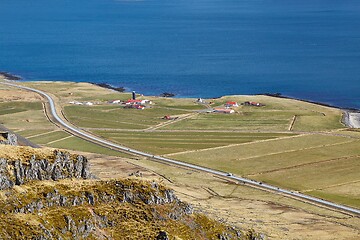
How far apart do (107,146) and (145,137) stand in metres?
13.9

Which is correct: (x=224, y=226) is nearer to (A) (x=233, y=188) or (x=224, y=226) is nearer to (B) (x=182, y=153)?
(A) (x=233, y=188)

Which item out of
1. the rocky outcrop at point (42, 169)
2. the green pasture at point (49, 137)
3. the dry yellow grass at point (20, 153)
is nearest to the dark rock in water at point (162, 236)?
the rocky outcrop at point (42, 169)

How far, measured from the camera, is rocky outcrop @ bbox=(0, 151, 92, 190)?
7144 centimetres

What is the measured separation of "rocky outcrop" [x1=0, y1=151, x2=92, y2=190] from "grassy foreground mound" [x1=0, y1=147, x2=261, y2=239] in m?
0.20

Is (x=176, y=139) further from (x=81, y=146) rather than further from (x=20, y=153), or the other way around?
(x=20, y=153)

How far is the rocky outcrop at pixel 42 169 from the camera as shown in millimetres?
71438

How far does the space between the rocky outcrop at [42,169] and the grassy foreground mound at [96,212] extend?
0.20 metres

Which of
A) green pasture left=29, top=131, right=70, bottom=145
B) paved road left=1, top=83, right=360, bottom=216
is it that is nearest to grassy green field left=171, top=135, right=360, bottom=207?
paved road left=1, top=83, right=360, bottom=216

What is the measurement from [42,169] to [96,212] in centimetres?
693

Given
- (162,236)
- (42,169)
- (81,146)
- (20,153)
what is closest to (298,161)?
(81,146)

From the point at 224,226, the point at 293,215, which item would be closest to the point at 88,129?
the point at 293,215

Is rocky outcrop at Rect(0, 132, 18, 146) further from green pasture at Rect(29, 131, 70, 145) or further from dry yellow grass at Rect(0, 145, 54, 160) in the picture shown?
green pasture at Rect(29, 131, 70, 145)

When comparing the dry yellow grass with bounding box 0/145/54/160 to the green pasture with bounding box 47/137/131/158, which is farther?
the green pasture with bounding box 47/137/131/158

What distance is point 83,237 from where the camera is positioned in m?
70.9
